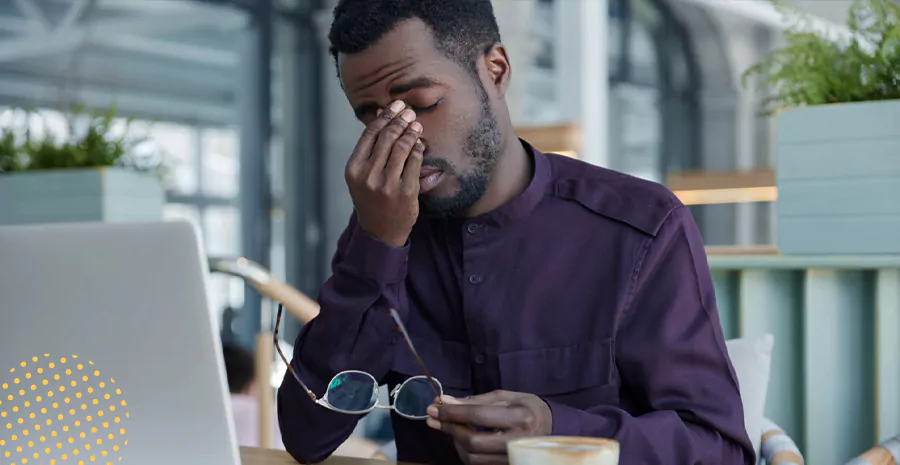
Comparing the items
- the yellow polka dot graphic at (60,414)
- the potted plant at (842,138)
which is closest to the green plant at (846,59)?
the potted plant at (842,138)

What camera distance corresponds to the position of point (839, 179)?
168 cm

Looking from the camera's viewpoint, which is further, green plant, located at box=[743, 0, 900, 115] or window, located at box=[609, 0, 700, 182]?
window, located at box=[609, 0, 700, 182]

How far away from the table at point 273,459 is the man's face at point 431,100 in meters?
0.36

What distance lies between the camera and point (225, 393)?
33.8 inches

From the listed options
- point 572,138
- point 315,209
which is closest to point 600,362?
point 572,138

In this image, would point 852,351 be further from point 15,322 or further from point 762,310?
point 15,322

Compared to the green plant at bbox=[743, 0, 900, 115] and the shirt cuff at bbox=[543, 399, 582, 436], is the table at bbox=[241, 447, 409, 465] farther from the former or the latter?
the green plant at bbox=[743, 0, 900, 115]

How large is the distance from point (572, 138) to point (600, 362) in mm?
1559

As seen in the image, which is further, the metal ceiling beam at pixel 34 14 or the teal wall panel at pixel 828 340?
the metal ceiling beam at pixel 34 14

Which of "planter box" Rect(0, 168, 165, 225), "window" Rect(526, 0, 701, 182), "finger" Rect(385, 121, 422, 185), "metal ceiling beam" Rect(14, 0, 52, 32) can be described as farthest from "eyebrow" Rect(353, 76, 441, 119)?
"metal ceiling beam" Rect(14, 0, 52, 32)

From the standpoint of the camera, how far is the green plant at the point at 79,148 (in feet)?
10.7

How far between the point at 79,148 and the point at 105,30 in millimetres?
3831

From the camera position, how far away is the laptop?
86cm

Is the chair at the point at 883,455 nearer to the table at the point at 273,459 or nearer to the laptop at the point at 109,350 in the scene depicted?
the table at the point at 273,459
